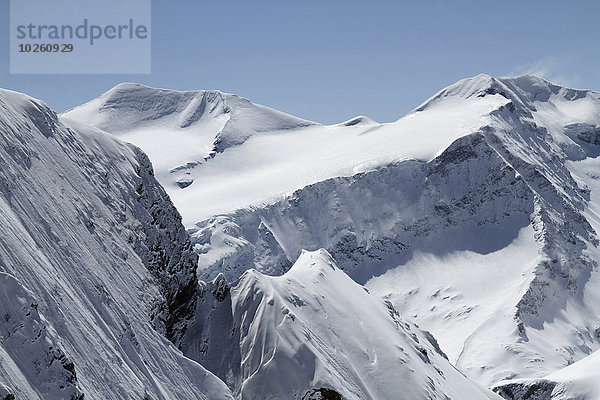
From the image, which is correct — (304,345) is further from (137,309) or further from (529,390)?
(529,390)

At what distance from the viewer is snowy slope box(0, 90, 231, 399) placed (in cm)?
3316

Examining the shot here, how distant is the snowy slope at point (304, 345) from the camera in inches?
2143

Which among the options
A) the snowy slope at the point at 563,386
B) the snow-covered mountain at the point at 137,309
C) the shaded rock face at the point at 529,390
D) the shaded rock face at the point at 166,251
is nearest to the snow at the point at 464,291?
the snowy slope at the point at 563,386

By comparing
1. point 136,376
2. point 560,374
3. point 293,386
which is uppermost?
point 136,376

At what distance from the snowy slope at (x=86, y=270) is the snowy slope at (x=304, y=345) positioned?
4.01 m

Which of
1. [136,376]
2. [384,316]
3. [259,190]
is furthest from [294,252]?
[136,376]

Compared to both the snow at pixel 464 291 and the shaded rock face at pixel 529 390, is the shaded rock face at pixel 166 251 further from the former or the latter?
the snow at pixel 464 291

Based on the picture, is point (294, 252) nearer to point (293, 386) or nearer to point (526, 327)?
point (526, 327)

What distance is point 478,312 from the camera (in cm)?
15425

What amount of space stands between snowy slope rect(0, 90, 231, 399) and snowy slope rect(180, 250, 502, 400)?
4.01m

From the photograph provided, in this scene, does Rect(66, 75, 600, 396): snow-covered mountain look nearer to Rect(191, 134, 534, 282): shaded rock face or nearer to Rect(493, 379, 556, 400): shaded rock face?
Rect(191, 134, 534, 282): shaded rock face

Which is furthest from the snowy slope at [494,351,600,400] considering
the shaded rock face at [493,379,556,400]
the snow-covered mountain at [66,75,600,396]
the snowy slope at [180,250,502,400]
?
the snow-covered mountain at [66,75,600,396]

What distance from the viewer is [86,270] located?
4284 cm

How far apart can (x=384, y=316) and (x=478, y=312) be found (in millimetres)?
91027
